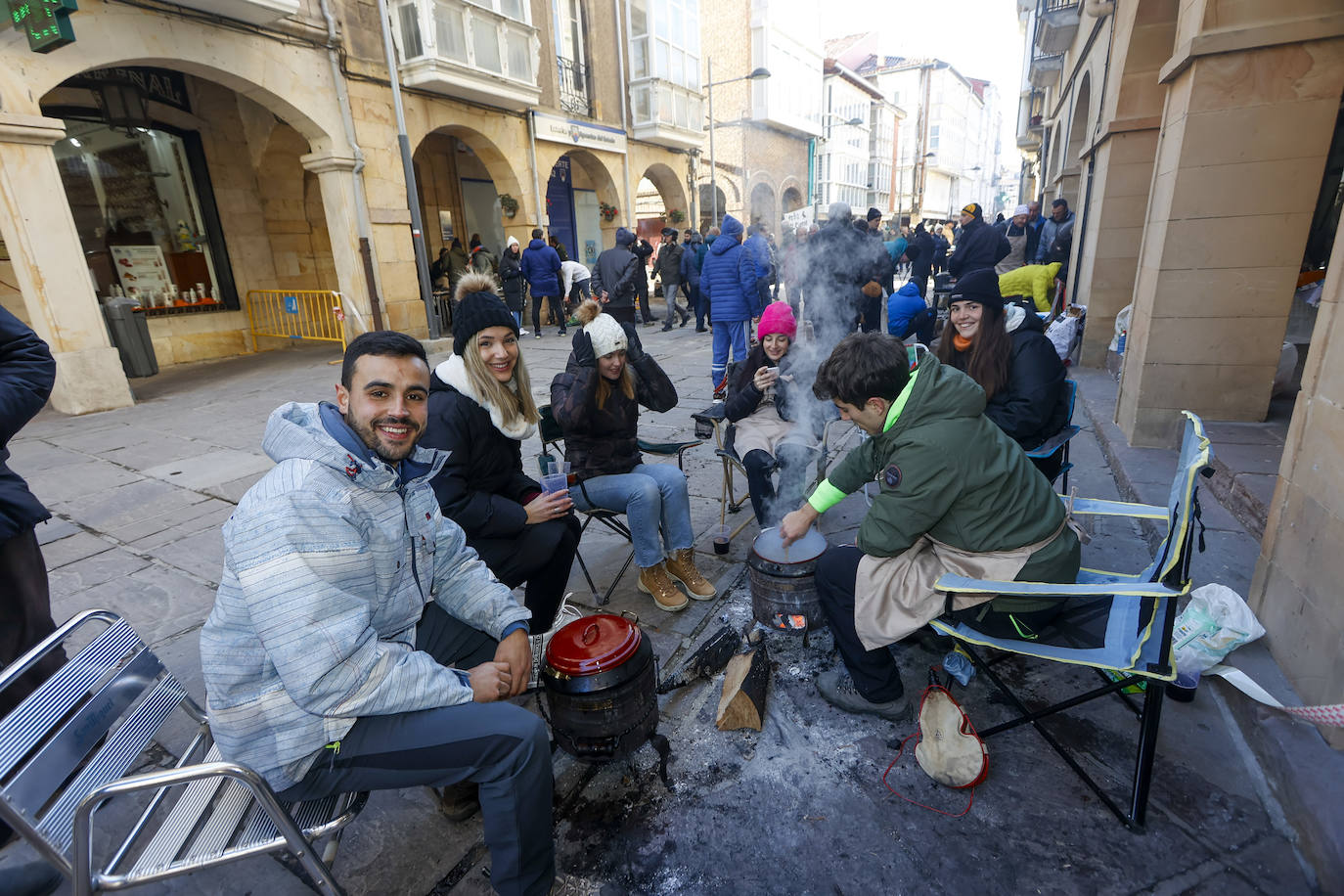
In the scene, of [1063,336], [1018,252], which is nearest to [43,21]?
[1063,336]

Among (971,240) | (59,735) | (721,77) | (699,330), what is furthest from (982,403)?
(721,77)

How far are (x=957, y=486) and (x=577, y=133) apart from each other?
13.8m

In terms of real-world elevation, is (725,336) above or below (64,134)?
below

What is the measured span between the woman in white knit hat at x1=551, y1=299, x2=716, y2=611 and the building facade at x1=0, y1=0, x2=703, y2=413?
6993 mm

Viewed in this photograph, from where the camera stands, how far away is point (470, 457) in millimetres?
2631

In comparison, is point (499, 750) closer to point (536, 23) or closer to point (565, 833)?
point (565, 833)

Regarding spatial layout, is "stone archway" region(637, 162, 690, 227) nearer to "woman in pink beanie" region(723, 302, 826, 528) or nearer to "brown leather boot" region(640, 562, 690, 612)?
"woman in pink beanie" region(723, 302, 826, 528)

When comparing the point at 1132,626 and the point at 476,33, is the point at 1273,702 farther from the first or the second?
the point at 476,33

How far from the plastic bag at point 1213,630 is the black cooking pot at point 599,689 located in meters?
1.98

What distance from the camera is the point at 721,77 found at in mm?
24422

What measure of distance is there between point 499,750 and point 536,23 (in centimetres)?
1437

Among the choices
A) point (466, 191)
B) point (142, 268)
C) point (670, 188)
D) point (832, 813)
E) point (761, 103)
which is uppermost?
point (761, 103)

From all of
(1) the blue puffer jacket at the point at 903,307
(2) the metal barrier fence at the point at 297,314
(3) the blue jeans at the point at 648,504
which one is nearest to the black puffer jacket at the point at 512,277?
(2) the metal barrier fence at the point at 297,314

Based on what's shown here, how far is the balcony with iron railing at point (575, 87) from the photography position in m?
13.5
